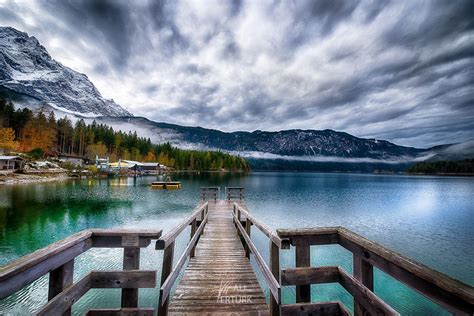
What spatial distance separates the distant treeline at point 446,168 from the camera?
159125mm

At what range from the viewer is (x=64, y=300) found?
2676mm

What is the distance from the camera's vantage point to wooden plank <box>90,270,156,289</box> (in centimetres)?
323

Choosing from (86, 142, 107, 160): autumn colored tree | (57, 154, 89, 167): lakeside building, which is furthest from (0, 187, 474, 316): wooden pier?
(86, 142, 107, 160): autumn colored tree

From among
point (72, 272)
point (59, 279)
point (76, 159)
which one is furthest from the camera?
point (76, 159)

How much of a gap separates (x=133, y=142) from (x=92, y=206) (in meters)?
94.1

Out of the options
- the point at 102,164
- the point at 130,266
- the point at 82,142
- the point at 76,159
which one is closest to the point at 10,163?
the point at 102,164

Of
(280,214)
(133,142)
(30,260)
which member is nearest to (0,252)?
(30,260)

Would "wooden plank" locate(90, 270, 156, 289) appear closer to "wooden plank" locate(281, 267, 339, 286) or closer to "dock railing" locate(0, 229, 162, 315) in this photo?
"dock railing" locate(0, 229, 162, 315)

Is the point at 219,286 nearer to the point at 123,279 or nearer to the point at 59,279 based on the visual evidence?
the point at 123,279

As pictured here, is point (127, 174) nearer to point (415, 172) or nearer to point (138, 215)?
point (138, 215)

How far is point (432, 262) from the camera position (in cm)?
1279

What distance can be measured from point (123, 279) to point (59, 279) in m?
0.78

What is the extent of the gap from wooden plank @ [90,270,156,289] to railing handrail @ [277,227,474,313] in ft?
7.02

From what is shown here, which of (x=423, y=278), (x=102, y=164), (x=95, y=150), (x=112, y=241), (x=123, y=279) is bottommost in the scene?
(x=123, y=279)
